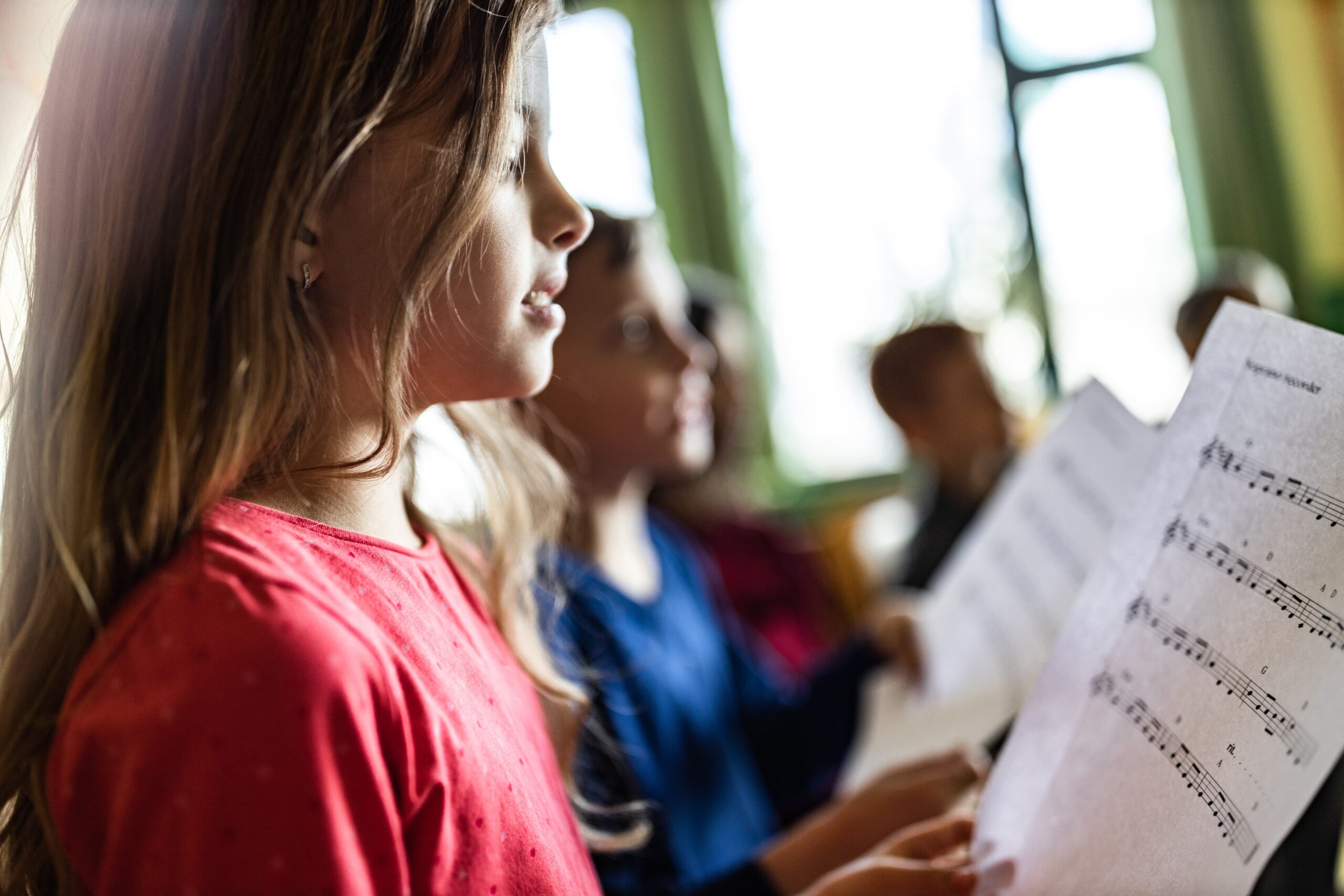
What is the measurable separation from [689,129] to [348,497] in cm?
318

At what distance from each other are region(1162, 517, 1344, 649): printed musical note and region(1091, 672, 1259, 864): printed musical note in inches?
3.1

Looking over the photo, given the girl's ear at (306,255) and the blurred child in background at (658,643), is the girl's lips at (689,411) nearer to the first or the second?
the blurred child in background at (658,643)

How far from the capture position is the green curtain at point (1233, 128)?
10.1ft

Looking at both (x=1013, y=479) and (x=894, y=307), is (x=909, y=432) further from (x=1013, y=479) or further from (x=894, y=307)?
(x=894, y=307)

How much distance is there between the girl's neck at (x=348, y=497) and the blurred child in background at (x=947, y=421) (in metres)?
1.33

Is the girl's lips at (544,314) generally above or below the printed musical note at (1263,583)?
above

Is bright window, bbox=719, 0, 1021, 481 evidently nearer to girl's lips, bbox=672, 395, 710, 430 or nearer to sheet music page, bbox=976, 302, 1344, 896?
girl's lips, bbox=672, 395, 710, 430

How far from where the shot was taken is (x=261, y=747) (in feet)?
1.16

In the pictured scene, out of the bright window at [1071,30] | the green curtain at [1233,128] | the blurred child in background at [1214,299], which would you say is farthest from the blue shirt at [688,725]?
the bright window at [1071,30]

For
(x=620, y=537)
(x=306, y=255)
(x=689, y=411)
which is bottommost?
(x=620, y=537)

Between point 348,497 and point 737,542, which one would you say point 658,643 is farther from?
point 737,542

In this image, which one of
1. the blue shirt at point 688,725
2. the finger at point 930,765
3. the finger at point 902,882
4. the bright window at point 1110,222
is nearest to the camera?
the finger at point 902,882

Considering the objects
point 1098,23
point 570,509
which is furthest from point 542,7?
point 1098,23

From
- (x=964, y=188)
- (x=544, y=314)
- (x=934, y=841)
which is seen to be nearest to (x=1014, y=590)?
(x=934, y=841)
